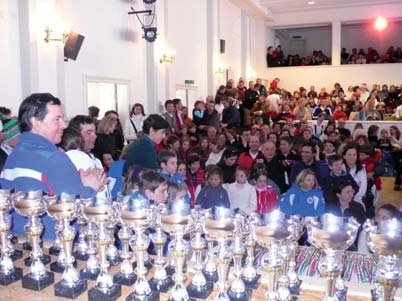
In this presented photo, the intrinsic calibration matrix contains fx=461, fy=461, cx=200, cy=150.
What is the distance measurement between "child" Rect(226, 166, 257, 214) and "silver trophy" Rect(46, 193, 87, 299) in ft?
11.0

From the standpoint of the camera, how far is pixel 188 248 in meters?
1.52

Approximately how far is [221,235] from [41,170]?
3.22 ft

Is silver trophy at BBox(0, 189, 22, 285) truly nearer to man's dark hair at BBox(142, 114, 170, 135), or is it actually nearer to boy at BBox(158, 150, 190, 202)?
man's dark hair at BBox(142, 114, 170, 135)

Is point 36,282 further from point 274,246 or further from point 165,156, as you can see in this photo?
point 165,156

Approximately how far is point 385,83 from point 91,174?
55.2 ft

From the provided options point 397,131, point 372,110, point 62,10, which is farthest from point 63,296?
point 372,110

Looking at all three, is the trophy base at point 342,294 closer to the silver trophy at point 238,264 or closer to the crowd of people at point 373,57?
the silver trophy at point 238,264

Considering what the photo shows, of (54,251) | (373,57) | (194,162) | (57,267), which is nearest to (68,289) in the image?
(57,267)

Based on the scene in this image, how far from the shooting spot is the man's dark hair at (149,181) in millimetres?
2614

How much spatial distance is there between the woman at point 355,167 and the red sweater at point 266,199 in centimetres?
116

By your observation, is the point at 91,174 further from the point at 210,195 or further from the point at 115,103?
the point at 115,103

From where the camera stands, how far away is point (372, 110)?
13531mm

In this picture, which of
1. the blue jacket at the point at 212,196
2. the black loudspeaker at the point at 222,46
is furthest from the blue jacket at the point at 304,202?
the black loudspeaker at the point at 222,46

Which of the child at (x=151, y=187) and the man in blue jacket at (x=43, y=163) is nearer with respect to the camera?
the man in blue jacket at (x=43, y=163)
